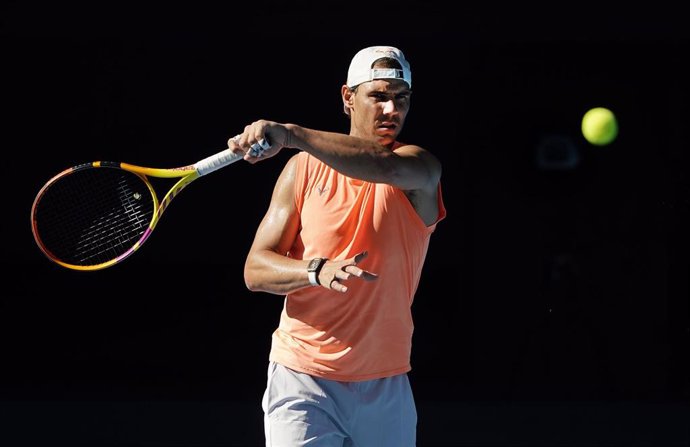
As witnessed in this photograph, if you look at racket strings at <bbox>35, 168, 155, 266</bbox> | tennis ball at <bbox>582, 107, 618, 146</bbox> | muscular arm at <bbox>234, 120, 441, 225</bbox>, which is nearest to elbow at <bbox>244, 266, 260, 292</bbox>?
muscular arm at <bbox>234, 120, 441, 225</bbox>

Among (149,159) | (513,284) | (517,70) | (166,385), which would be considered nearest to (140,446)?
(166,385)

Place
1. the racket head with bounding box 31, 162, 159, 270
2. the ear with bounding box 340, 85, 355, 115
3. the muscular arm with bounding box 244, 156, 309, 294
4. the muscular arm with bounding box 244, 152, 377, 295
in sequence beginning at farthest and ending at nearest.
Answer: the racket head with bounding box 31, 162, 159, 270, the ear with bounding box 340, 85, 355, 115, the muscular arm with bounding box 244, 156, 309, 294, the muscular arm with bounding box 244, 152, 377, 295

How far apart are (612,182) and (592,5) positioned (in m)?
1.16

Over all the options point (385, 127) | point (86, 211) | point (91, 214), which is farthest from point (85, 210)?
point (385, 127)

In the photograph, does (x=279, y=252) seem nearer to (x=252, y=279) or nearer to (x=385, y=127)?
(x=252, y=279)

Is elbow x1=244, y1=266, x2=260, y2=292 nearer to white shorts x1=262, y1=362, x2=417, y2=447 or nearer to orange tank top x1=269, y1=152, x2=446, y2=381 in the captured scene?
orange tank top x1=269, y1=152, x2=446, y2=381

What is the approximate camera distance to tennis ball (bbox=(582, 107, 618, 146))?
20.5 feet

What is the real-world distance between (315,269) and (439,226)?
13.2ft

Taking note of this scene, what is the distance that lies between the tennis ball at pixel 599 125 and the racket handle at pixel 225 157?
11.4 feet

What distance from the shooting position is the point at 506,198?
678 cm

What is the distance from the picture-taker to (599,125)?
6250 mm

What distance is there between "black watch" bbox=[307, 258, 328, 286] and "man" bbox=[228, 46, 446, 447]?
63mm

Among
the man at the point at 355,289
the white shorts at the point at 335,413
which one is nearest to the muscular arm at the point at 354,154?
the man at the point at 355,289

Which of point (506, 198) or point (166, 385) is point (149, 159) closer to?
point (166, 385)
